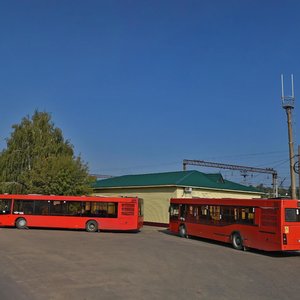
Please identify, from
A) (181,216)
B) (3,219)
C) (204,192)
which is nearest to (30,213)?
(3,219)

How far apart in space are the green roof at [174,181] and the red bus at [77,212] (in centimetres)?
854

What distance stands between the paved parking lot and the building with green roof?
→ 22.6m

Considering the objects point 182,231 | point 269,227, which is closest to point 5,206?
point 182,231

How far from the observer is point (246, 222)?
24.0m

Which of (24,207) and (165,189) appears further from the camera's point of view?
(165,189)

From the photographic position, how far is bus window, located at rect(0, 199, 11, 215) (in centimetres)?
3700

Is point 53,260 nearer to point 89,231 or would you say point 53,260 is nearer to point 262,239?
point 262,239

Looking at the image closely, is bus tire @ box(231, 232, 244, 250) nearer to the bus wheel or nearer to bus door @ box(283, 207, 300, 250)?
bus door @ box(283, 207, 300, 250)

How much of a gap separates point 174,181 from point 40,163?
44.5 ft

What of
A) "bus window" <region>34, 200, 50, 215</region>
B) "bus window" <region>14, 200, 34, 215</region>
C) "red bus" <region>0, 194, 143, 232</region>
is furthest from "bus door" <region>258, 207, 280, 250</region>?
"bus window" <region>14, 200, 34, 215</region>

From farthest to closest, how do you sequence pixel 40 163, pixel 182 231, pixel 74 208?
pixel 40 163
pixel 74 208
pixel 182 231

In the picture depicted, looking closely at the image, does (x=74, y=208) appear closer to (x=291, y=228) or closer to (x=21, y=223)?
(x=21, y=223)

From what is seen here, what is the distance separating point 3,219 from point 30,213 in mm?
2315

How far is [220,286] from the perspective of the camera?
11.8 m
